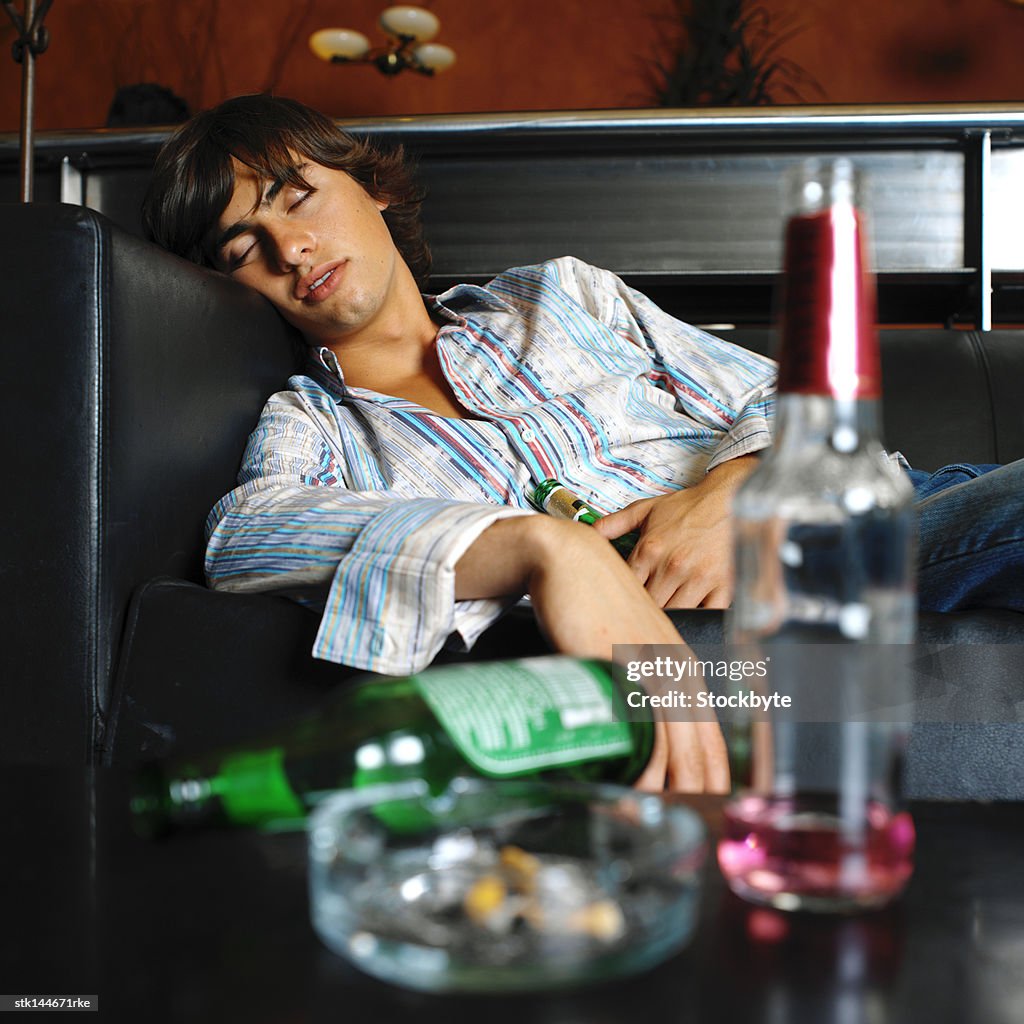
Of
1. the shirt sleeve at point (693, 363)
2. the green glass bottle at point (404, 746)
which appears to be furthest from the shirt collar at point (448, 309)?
the green glass bottle at point (404, 746)

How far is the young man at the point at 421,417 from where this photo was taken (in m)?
0.88

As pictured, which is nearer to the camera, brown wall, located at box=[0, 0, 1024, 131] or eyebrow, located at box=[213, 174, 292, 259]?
eyebrow, located at box=[213, 174, 292, 259]

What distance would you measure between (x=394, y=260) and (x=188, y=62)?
3500 millimetres

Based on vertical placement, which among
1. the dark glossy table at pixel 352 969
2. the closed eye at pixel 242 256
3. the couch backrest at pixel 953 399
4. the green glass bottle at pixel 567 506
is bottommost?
the dark glossy table at pixel 352 969

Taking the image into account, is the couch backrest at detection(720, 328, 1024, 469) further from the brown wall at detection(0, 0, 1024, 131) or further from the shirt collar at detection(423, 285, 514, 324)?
the brown wall at detection(0, 0, 1024, 131)

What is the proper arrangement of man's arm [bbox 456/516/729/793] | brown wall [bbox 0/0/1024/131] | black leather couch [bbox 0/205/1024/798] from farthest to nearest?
brown wall [bbox 0/0/1024/131] → black leather couch [bbox 0/205/1024/798] → man's arm [bbox 456/516/729/793]

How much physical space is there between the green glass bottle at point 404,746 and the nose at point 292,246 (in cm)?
101

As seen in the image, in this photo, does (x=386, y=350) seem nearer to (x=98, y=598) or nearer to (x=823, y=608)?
(x=98, y=598)

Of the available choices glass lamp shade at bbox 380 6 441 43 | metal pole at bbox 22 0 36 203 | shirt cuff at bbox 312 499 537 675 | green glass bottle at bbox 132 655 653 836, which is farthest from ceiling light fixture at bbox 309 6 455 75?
green glass bottle at bbox 132 655 653 836

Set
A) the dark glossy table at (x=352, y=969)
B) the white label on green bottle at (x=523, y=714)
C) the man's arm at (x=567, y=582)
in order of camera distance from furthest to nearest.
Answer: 1. the man's arm at (x=567, y=582)
2. the white label on green bottle at (x=523, y=714)
3. the dark glossy table at (x=352, y=969)

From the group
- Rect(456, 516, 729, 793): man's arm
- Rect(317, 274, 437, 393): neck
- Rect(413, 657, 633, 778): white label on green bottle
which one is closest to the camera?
Rect(413, 657, 633, 778): white label on green bottle

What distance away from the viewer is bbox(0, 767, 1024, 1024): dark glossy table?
Answer: 0.29m

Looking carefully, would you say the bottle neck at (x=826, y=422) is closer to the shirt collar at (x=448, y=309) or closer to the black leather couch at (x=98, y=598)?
the black leather couch at (x=98, y=598)

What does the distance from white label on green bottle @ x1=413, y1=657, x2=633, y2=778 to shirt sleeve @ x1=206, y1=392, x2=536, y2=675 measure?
0.43 metres
